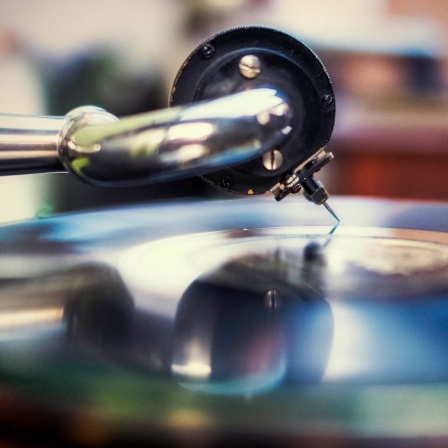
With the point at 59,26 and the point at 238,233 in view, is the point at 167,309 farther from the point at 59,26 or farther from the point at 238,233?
the point at 59,26

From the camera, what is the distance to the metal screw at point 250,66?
43 centimetres

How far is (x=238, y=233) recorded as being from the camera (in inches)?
22.1

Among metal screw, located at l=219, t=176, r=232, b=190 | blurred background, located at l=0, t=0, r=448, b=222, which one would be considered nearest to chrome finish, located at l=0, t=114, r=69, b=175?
metal screw, located at l=219, t=176, r=232, b=190

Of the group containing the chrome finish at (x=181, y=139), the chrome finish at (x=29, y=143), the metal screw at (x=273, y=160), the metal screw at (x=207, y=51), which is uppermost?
the metal screw at (x=207, y=51)

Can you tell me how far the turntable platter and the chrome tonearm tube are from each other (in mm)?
60

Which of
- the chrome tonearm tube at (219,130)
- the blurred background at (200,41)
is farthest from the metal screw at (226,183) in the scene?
the blurred background at (200,41)

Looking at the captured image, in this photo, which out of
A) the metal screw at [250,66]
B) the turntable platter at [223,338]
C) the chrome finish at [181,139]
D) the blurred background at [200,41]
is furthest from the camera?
the blurred background at [200,41]

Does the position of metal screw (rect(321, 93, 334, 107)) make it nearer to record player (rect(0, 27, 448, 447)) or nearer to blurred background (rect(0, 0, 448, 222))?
record player (rect(0, 27, 448, 447))

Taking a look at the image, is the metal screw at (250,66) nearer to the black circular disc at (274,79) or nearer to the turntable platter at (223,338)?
the black circular disc at (274,79)

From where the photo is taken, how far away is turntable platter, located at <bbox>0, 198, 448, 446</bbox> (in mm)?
213

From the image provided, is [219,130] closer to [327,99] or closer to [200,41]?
[327,99]

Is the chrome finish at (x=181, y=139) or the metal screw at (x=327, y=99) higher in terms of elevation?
the metal screw at (x=327, y=99)

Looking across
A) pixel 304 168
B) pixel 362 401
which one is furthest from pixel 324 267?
pixel 362 401

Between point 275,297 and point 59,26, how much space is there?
590 mm
